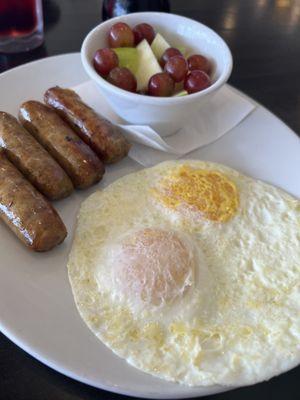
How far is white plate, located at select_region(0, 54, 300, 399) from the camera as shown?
1193mm

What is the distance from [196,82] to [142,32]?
0.34 meters

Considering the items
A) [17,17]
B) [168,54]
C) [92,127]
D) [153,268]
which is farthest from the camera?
[17,17]

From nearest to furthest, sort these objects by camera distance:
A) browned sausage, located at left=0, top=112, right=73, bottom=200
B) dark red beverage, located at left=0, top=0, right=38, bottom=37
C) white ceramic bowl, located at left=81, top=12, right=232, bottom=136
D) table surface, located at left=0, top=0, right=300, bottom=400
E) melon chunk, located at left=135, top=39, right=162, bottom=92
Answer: browned sausage, located at left=0, top=112, right=73, bottom=200 → white ceramic bowl, located at left=81, top=12, right=232, bottom=136 → melon chunk, located at left=135, top=39, right=162, bottom=92 → dark red beverage, located at left=0, top=0, right=38, bottom=37 → table surface, located at left=0, top=0, right=300, bottom=400

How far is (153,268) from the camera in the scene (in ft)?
4.56

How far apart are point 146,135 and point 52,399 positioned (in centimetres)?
96

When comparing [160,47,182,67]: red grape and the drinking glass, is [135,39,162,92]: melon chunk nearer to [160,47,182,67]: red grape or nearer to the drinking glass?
[160,47,182,67]: red grape

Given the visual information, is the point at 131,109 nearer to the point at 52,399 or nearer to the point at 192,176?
the point at 192,176

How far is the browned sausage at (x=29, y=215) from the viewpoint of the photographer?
1421 millimetres

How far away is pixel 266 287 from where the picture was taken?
56.8 inches

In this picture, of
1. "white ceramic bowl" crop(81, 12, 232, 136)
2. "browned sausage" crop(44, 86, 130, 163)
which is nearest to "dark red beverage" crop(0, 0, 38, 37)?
"white ceramic bowl" crop(81, 12, 232, 136)

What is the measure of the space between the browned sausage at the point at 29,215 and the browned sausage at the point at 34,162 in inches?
2.3

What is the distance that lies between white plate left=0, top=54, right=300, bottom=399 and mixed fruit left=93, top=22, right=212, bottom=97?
0.26 meters

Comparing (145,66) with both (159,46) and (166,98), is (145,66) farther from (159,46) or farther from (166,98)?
(166,98)

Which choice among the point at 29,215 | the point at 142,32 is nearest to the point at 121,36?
the point at 142,32
